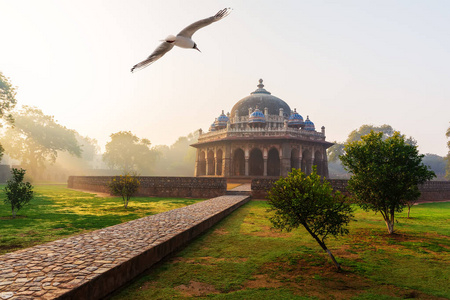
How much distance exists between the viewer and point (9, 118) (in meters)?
30.7

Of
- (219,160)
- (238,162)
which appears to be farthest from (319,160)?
(219,160)

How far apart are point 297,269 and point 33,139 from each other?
55.6 m

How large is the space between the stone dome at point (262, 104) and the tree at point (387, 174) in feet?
97.4

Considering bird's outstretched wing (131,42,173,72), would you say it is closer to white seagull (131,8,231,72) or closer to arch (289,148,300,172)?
white seagull (131,8,231,72)

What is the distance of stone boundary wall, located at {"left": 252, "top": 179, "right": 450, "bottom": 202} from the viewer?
62.4ft

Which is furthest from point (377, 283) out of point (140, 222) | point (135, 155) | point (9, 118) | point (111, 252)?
point (135, 155)

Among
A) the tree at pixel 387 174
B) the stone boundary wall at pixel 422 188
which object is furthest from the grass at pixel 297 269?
the stone boundary wall at pixel 422 188

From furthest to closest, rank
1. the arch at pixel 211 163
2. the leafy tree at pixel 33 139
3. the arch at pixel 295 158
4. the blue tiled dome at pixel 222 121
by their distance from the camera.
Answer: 1. the leafy tree at pixel 33 139
2. the blue tiled dome at pixel 222 121
3. the arch at pixel 211 163
4. the arch at pixel 295 158

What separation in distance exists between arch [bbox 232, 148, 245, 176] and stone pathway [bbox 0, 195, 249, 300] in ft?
A: 91.8

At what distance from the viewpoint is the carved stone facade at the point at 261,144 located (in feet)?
104

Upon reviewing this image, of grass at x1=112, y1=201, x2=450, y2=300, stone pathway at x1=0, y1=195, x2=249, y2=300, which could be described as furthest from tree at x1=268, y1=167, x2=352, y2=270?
stone pathway at x1=0, y1=195, x2=249, y2=300

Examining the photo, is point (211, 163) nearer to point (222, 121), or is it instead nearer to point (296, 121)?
point (222, 121)

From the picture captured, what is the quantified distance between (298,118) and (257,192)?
1748 centimetres

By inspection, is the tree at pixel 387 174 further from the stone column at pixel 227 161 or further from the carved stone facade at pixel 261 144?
the stone column at pixel 227 161
